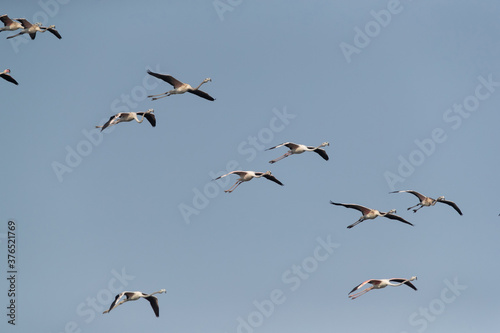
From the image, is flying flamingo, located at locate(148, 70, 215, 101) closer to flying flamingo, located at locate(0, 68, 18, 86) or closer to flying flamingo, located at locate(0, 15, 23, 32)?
flying flamingo, located at locate(0, 68, 18, 86)

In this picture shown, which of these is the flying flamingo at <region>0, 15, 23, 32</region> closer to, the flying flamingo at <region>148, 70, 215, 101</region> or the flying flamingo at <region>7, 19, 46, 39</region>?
the flying flamingo at <region>7, 19, 46, 39</region>

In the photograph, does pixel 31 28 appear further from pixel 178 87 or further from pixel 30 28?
pixel 178 87

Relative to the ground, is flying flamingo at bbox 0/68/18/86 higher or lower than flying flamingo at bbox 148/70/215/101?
higher

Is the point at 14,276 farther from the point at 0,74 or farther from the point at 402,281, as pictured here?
the point at 402,281

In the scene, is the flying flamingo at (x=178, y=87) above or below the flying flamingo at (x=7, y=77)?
below

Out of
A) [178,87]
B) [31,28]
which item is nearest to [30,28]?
[31,28]

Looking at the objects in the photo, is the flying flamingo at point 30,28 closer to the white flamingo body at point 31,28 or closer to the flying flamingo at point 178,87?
the white flamingo body at point 31,28

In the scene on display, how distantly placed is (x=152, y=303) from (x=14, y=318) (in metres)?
8.35

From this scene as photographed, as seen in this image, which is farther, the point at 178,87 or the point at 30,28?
the point at 30,28

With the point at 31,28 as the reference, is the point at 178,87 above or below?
below

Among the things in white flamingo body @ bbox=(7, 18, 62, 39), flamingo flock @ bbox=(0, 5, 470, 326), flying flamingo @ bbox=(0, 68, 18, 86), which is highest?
white flamingo body @ bbox=(7, 18, 62, 39)

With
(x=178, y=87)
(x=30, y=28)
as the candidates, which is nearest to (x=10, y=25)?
(x=30, y=28)

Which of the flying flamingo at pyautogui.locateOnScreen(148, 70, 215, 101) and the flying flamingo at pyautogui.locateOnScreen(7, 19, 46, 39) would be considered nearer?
the flying flamingo at pyautogui.locateOnScreen(148, 70, 215, 101)

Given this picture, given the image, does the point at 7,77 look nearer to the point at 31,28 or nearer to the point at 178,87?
the point at 31,28
